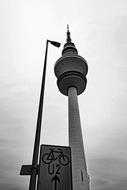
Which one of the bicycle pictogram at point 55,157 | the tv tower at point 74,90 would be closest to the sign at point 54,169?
the bicycle pictogram at point 55,157

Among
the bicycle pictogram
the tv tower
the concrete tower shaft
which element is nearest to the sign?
the bicycle pictogram

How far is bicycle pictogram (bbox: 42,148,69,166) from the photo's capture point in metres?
3.51

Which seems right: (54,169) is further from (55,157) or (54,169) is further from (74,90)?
(74,90)

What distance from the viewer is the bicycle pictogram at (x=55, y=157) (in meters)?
3.51

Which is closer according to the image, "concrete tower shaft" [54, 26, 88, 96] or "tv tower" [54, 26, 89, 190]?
"tv tower" [54, 26, 89, 190]

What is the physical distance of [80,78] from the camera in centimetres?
4097

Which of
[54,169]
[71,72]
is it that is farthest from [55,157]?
[71,72]

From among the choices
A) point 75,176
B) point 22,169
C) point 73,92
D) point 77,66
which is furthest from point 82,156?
point 22,169

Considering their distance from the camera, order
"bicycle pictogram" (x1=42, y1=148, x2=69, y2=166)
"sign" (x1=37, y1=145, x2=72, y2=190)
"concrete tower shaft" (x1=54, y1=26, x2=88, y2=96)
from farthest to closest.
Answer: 1. "concrete tower shaft" (x1=54, y1=26, x2=88, y2=96)
2. "bicycle pictogram" (x1=42, y1=148, x2=69, y2=166)
3. "sign" (x1=37, y1=145, x2=72, y2=190)

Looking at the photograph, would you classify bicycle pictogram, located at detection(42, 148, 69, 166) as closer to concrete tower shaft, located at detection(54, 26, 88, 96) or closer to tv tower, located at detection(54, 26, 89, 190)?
tv tower, located at detection(54, 26, 89, 190)

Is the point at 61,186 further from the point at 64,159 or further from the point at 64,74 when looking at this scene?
the point at 64,74

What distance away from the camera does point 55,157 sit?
3.57m

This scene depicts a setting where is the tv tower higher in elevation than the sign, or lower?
higher

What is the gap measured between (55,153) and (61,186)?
2.30 ft
